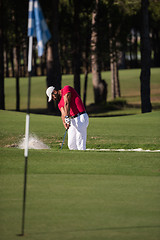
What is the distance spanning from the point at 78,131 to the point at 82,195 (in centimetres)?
508

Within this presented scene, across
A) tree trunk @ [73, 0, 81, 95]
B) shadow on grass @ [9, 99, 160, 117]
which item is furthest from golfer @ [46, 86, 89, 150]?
shadow on grass @ [9, 99, 160, 117]

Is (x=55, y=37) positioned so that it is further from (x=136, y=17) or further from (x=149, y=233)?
(x=136, y=17)

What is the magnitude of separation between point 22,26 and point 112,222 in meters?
28.7

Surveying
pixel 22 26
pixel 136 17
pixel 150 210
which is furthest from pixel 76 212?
pixel 136 17

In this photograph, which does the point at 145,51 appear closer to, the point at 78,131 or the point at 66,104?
the point at 78,131

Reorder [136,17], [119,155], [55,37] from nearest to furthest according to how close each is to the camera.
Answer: [119,155]
[55,37]
[136,17]

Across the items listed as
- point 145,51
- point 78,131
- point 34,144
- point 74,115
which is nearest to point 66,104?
point 74,115

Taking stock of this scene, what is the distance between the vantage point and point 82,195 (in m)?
6.70

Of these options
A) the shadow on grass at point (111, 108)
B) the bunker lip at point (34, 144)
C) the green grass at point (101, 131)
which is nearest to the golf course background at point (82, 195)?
the bunker lip at point (34, 144)

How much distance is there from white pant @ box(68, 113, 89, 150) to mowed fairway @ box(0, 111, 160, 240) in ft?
5.36

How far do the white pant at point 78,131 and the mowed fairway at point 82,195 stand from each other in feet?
5.36

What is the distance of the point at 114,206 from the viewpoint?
6.15 meters

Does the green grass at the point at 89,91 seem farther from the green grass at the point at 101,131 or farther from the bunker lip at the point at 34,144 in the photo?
the bunker lip at the point at 34,144

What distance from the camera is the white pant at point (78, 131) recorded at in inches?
460
